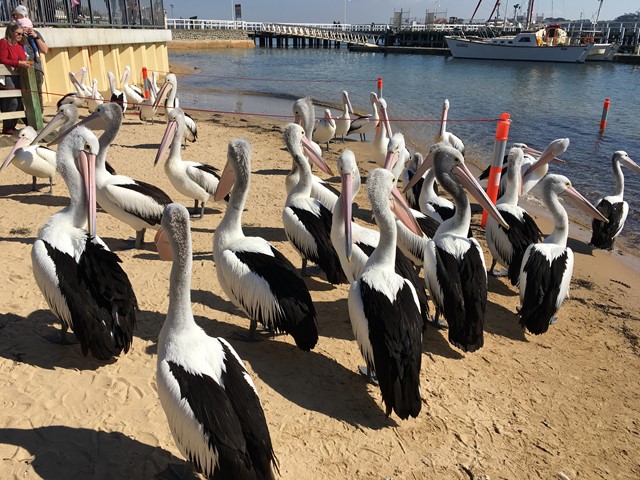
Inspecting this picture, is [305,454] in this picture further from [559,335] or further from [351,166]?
[559,335]

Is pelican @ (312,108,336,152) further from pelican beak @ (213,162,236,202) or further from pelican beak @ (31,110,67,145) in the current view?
pelican beak @ (213,162,236,202)

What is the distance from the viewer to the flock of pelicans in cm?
263

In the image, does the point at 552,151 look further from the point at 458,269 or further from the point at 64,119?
the point at 64,119

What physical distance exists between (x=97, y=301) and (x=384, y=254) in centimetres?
208

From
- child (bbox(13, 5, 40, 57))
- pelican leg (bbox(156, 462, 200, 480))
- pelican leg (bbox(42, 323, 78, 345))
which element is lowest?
pelican leg (bbox(156, 462, 200, 480))

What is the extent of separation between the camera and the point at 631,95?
81.0 ft

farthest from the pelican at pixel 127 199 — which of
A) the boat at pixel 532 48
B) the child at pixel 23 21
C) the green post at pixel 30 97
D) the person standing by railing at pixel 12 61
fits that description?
the boat at pixel 532 48

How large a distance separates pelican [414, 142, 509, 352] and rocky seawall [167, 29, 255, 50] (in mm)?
51131

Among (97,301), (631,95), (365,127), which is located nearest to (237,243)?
(97,301)

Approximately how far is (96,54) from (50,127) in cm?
1130

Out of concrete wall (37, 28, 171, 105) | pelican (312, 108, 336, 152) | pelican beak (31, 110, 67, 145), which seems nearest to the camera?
pelican beak (31, 110, 67, 145)

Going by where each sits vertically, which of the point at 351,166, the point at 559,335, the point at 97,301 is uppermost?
the point at 351,166

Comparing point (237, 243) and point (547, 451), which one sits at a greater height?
point (237, 243)

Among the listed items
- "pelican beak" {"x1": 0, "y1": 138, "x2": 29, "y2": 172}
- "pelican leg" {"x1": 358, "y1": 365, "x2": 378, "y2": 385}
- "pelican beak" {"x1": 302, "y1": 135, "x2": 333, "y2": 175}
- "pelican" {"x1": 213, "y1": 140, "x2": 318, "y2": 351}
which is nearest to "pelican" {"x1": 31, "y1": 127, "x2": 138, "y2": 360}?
→ "pelican" {"x1": 213, "y1": 140, "x2": 318, "y2": 351}
